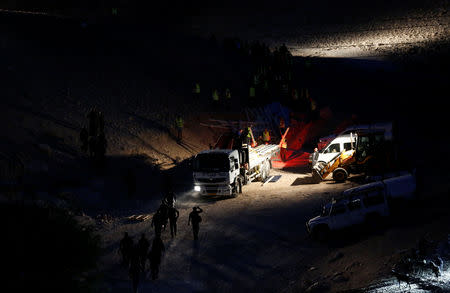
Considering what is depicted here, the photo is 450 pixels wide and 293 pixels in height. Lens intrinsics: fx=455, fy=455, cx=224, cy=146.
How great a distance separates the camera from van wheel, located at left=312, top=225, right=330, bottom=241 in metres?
16.3

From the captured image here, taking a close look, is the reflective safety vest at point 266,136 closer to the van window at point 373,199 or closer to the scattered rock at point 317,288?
the van window at point 373,199

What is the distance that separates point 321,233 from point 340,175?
31.3 ft

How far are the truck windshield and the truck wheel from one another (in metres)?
6.34

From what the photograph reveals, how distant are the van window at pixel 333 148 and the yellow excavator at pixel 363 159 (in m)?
0.68

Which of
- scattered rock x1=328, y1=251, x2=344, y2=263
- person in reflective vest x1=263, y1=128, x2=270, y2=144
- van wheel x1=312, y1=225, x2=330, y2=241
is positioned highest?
person in reflective vest x1=263, y1=128, x2=270, y2=144

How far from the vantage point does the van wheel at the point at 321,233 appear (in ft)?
53.4

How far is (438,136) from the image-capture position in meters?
35.4

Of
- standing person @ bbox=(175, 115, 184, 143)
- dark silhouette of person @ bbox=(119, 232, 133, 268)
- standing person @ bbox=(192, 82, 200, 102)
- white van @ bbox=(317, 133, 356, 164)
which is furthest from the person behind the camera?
standing person @ bbox=(192, 82, 200, 102)

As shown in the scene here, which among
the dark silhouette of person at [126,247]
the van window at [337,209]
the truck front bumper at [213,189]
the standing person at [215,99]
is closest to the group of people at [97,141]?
the truck front bumper at [213,189]

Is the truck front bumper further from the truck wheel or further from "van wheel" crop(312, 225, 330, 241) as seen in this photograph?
"van wheel" crop(312, 225, 330, 241)

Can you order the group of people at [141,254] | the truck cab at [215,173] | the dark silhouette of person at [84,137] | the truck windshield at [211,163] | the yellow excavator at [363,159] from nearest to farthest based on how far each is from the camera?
the group of people at [141,254] → the truck cab at [215,173] → the truck windshield at [211,163] → the yellow excavator at [363,159] → the dark silhouette of person at [84,137]

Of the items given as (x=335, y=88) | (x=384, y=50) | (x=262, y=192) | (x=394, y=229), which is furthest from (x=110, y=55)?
(x=384, y=50)

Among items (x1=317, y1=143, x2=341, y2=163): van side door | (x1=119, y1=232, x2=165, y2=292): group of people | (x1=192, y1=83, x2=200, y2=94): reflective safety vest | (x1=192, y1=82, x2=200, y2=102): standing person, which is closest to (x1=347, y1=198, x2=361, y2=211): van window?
(x1=119, y1=232, x2=165, y2=292): group of people

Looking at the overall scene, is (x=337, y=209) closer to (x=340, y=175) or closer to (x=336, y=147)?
(x=340, y=175)
